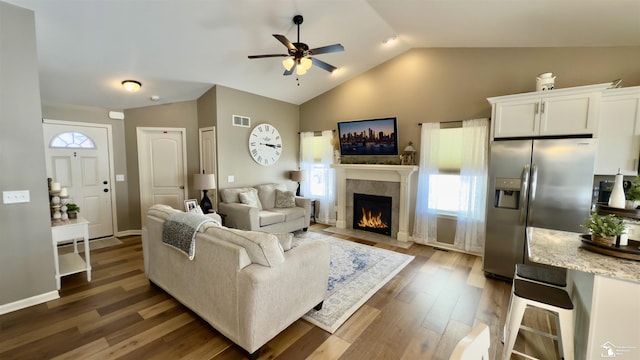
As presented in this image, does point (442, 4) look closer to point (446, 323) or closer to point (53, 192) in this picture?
point (446, 323)

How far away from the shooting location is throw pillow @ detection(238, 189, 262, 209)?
4.47 metres

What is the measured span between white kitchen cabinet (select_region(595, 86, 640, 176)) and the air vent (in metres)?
4.93

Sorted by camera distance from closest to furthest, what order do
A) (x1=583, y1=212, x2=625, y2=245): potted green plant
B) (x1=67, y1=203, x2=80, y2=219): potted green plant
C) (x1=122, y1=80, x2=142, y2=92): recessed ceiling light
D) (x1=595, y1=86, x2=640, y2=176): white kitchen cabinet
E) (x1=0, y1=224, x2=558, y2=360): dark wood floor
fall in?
(x1=583, y1=212, x2=625, y2=245): potted green plant, (x1=0, y1=224, x2=558, y2=360): dark wood floor, (x1=595, y1=86, x2=640, y2=176): white kitchen cabinet, (x1=67, y1=203, x2=80, y2=219): potted green plant, (x1=122, y1=80, x2=142, y2=92): recessed ceiling light

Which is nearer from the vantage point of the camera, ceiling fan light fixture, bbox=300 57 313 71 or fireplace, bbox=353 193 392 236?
ceiling fan light fixture, bbox=300 57 313 71

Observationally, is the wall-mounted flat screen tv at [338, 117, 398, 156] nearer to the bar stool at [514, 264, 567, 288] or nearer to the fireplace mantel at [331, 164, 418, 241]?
the fireplace mantel at [331, 164, 418, 241]

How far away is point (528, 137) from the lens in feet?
9.93

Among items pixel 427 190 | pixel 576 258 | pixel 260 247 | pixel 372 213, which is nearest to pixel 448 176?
pixel 427 190

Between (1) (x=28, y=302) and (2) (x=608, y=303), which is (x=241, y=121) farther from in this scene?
(2) (x=608, y=303)

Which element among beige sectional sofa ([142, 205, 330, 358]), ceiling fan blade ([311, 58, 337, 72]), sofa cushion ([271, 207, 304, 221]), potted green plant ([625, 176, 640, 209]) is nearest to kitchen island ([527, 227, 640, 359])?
potted green plant ([625, 176, 640, 209])

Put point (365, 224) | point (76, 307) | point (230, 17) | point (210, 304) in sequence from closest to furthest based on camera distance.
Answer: point (210, 304) → point (76, 307) → point (230, 17) → point (365, 224)

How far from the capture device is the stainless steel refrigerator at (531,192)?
2.76m

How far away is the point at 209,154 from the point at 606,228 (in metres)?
4.98

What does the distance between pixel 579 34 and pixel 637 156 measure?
1.47 m

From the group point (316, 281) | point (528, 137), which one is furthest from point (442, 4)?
point (316, 281)
